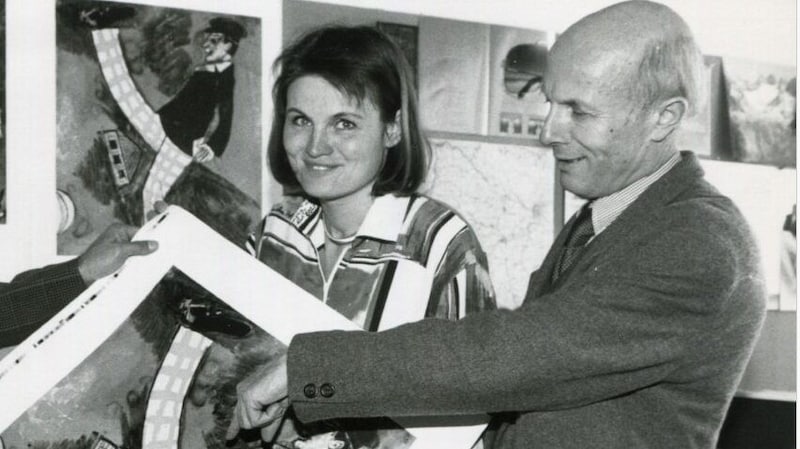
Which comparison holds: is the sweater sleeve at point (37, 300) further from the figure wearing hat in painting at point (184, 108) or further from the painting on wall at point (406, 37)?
the painting on wall at point (406, 37)

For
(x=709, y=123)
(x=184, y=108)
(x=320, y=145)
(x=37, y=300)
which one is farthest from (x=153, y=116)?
(x=709, y=123)

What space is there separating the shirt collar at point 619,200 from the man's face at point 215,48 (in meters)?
0.67

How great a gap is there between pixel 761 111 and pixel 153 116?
4.15 ft

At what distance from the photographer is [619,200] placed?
1.03 m

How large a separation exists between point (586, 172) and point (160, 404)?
55 cm

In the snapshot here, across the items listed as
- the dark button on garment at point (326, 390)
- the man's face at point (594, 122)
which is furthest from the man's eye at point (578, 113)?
the dark button on garment at point (326, 390)

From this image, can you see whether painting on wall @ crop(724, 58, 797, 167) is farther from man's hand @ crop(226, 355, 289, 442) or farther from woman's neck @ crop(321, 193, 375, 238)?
man's hand @ crop(226, 355, 289, 442)

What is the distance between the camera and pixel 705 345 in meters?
0.86

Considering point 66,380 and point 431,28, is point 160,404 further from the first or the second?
point 431,28

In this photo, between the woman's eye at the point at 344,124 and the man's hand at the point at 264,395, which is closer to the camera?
the man's hand at the point at 264,395

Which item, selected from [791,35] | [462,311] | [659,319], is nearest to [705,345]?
[659,319]

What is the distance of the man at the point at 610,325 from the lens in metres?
0.80

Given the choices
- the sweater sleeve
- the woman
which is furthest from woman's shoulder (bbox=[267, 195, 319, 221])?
the sweater sleeve

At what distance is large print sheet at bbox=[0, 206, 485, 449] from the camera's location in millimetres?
966
